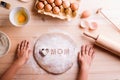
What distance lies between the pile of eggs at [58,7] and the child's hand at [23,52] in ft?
0.57

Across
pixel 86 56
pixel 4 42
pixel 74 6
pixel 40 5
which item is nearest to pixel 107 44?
pixel 86 56

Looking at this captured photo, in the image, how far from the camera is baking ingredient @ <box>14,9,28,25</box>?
3.92 feet

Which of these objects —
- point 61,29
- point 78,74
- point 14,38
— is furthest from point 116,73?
point 14,38

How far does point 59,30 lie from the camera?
1.22m

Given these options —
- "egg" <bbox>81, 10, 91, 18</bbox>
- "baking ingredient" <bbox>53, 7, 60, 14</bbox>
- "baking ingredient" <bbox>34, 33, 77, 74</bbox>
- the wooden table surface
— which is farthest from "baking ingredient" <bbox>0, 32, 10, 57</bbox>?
"egg" <bbox>81, 10, 91, 18</bbox>

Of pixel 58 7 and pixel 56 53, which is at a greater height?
pixel 58 7

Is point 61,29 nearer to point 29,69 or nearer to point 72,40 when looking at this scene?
point 72,40

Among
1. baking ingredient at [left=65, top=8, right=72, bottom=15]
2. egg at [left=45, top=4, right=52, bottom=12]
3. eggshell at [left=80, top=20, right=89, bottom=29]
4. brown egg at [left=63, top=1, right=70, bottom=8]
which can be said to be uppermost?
brown egg at [left=63, top=1, right=70, bottom=8]

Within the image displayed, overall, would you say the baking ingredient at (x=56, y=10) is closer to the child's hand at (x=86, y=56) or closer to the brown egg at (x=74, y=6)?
the brown egg at (x=74, y=6)

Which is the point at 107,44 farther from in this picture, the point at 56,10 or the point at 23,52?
the point at 23,52

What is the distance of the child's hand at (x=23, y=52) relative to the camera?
3.84 feet

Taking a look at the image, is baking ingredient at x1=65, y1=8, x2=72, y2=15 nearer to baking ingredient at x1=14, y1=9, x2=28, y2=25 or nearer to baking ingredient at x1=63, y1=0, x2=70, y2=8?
baking ingredient at x1=63, y1=0, x2=70, y2=8

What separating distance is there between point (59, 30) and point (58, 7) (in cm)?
10

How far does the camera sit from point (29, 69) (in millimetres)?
1172
